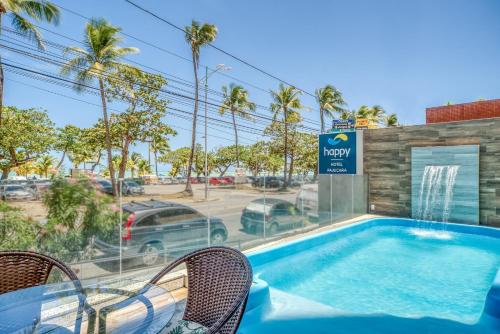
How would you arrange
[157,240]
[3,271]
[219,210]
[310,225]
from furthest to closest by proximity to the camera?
1. [310,225]
2. [219,210]
3. [157,240]
4. [3,271]

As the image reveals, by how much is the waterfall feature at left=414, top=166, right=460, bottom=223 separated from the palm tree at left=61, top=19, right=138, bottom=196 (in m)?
16.3

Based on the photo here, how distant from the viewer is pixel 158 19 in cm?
1073

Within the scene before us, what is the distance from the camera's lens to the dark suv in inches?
170

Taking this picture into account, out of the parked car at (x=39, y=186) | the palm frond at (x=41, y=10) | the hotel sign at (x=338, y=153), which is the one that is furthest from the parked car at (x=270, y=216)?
the palm frond at (x=41, y=10)

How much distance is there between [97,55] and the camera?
56.0ft

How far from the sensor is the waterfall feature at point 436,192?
9969 millimetres

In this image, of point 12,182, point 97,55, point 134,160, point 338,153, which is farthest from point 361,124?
point 134,160

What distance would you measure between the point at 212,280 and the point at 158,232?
243cm

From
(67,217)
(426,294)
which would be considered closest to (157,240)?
(67,217)

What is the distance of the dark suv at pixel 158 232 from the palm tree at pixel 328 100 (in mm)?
24987

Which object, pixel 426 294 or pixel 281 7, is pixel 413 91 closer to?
pixel 281 7

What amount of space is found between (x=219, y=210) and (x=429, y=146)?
26.4 ft

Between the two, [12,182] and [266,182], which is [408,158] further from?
[12,182]

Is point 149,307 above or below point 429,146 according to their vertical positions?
Answer: below
